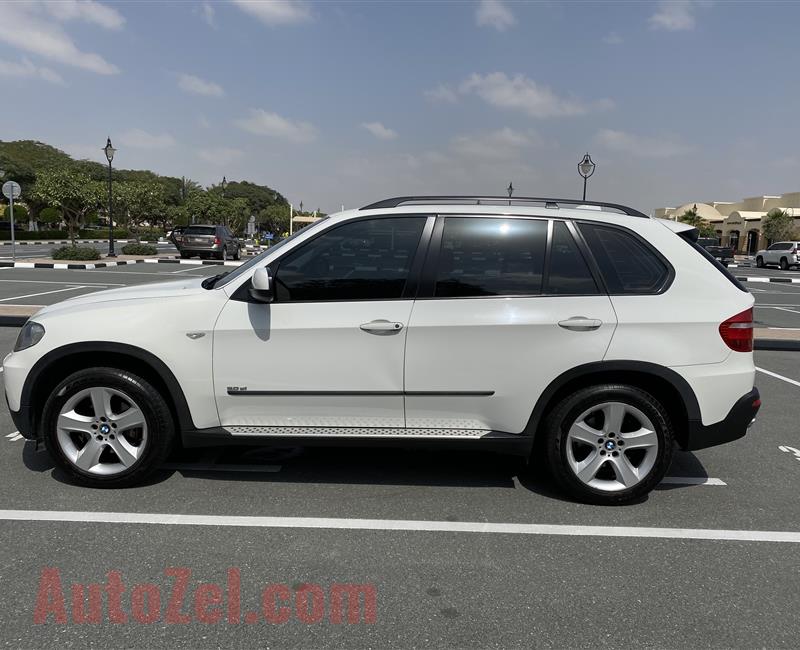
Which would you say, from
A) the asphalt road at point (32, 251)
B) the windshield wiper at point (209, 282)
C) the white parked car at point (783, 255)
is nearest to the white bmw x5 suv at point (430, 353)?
the windshield wiper at point (209, 282)

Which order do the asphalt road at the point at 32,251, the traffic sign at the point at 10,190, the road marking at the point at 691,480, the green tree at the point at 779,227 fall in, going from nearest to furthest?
the road marking at the point at 691,480, the traffic sign at the point at 10,190, the asphalt road at the point at 32,251, the green tree at the point at 779,227

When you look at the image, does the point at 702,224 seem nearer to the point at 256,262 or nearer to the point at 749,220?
the point at 749,220

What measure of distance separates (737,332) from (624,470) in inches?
40.9

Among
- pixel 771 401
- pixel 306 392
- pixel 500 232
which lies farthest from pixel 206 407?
pixel 771 401

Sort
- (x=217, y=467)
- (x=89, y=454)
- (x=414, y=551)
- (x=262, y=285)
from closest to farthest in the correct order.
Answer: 1. (x=414, y=551)
2. (x=262, y=285)
3. (x=89, y=454)
4. (x=217, y=467)

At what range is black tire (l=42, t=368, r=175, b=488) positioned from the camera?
3.54 meters

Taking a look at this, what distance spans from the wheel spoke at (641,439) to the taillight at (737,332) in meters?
0.69

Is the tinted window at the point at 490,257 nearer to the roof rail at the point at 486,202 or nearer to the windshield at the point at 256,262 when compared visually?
the roof rail at the point at 486,202

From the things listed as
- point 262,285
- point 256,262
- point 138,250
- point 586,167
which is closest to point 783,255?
point 586,167

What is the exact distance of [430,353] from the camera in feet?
11.3

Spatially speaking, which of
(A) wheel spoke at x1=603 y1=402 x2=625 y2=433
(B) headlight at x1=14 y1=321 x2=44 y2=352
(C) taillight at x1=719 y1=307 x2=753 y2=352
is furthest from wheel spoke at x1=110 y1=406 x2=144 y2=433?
(C) taillight at x1=719 y1=307 x2=753 y2=352

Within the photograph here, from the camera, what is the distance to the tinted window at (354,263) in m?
3.54

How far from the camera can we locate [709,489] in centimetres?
389

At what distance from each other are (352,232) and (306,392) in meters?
1.01
